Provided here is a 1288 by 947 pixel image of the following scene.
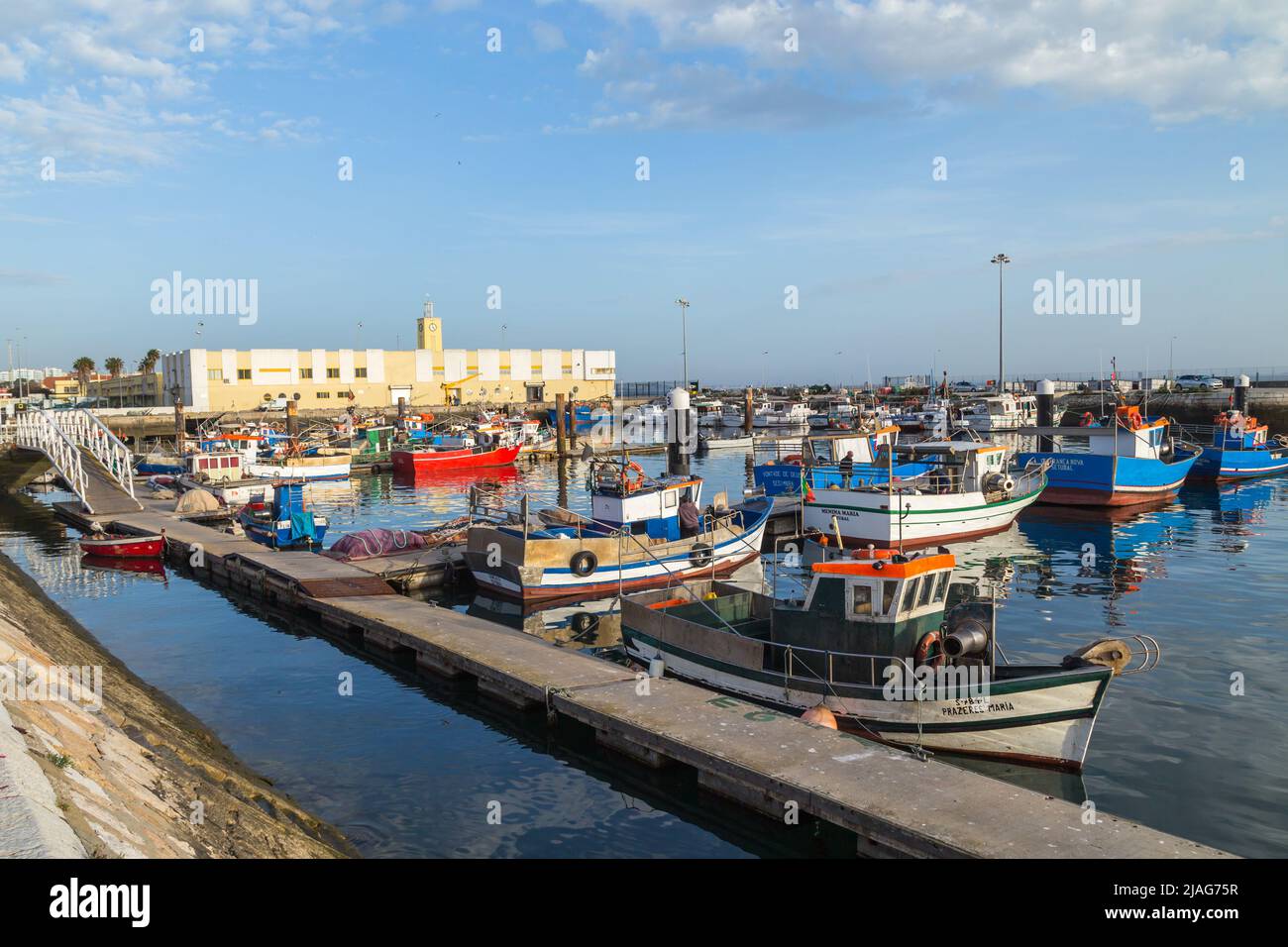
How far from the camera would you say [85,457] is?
4606 centimetres

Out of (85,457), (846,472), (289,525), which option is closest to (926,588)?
(846,472)

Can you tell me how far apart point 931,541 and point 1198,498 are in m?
21.7

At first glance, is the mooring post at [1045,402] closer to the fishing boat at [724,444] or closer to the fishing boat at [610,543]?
the fishing boat at [724,444]

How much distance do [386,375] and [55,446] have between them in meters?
66.5

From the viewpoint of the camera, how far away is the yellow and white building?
97.2m

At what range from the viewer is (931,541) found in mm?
34188

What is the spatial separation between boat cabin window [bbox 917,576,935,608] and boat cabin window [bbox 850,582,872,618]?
0.78 m

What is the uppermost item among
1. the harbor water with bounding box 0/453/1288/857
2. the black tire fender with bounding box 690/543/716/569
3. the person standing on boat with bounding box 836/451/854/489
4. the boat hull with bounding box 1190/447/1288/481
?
the person standing on boat with bounding box 836/451/854/489

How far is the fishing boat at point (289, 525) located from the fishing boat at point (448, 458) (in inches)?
995

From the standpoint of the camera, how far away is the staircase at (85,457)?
40344mm

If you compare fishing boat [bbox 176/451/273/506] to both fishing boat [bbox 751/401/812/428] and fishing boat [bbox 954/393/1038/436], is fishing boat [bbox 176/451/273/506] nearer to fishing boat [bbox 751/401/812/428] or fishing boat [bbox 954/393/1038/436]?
fishing boat [bbox 751/401/812/428]

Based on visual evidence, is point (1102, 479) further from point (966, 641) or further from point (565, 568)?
point (966, 641)

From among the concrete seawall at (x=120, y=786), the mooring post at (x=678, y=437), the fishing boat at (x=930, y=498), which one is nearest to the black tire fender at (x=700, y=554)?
the fishing boat at (x=930, y=498)

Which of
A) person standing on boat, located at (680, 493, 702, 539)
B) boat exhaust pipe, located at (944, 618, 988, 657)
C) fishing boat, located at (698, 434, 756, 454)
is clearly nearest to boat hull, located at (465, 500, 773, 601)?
person standing on boat, located at (680, 493, 702, 539)
